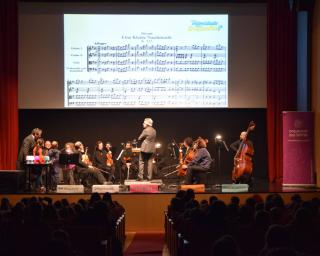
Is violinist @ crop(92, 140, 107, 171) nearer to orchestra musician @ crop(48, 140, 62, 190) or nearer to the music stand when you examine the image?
orchestra musician @ crop(48, 140, 62, 190)

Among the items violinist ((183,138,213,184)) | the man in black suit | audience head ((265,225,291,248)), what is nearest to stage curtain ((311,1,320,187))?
violinist ((183,138,213,184))

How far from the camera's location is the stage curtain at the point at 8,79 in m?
14.7

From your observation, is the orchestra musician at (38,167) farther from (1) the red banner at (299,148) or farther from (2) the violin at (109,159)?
(1) the red banner at (299,148)

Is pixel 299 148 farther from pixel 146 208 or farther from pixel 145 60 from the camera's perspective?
pixel 145 60

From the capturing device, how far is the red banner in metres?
12.8

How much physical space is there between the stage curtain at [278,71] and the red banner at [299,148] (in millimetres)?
1849

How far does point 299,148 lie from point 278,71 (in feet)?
8.44

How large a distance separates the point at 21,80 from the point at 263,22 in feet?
18.6

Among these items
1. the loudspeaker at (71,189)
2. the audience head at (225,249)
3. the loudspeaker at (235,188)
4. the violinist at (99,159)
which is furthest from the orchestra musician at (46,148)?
the audience head at (225,249)

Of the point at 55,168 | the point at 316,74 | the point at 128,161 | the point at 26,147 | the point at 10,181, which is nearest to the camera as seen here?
the point at 10,181

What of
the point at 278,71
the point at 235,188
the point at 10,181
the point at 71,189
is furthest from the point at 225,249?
the point at 278,71

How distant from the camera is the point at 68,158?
11.9 metres

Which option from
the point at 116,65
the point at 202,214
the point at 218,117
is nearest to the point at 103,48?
the point at 116,65

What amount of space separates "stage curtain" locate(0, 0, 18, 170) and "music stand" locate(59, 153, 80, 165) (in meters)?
3.19
